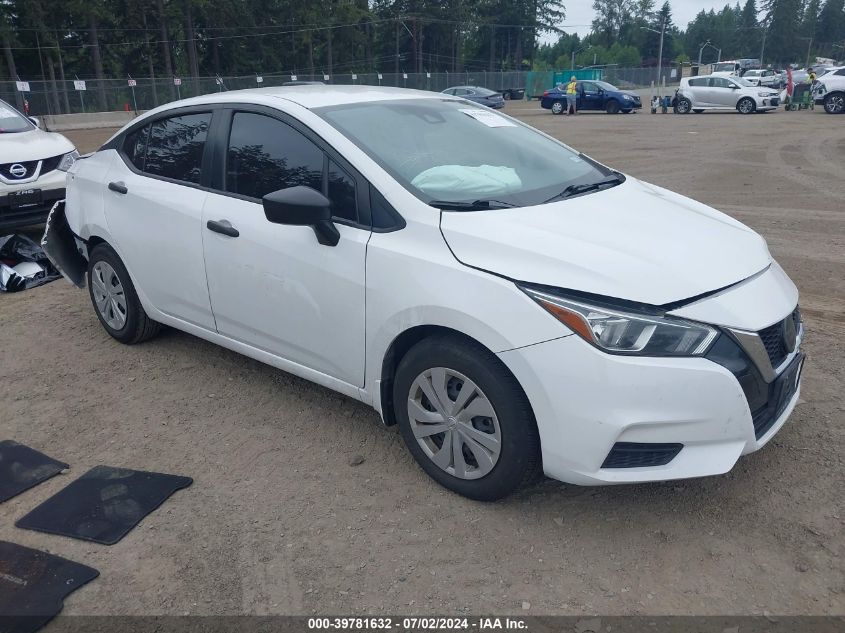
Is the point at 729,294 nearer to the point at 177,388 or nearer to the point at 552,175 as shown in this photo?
the point at 552,175

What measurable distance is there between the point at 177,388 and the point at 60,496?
1.18 meters

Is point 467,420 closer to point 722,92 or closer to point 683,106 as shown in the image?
point 722,92

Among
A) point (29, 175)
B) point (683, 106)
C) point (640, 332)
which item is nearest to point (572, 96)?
point (683, 106)

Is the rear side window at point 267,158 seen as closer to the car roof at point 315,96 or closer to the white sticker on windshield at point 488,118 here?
the car roof at point 315,96

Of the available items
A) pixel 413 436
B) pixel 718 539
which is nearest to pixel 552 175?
pixel 413 436

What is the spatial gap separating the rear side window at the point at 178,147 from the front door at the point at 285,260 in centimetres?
28

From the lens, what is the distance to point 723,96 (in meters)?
27.2

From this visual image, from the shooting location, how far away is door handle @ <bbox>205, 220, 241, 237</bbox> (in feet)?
12.4

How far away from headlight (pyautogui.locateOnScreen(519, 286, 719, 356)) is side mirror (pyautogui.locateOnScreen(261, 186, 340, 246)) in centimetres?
124

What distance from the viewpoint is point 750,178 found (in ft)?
37.7

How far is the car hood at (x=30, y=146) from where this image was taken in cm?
762

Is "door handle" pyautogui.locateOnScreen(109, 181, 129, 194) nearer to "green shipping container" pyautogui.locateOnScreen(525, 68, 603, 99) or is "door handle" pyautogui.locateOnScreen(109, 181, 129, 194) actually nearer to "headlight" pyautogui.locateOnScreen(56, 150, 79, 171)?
"headlight" pyautogui.locateOnScreen(56, 150, 79, 171)

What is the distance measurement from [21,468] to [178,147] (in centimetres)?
203

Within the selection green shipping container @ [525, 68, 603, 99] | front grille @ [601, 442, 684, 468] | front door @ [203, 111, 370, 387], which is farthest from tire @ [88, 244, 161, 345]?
green shipping container @ [525, 68, 603, 99]
